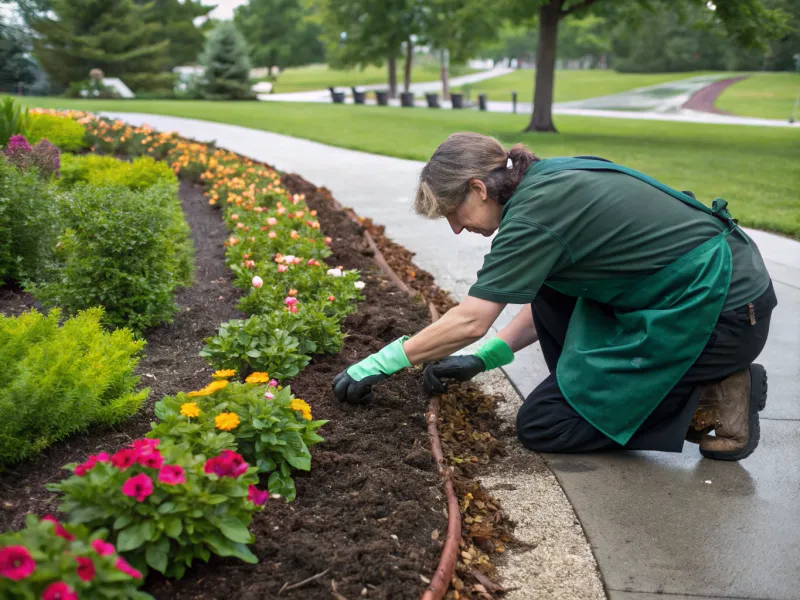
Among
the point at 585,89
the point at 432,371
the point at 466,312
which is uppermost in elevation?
the point at 466,312

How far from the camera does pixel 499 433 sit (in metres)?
3.48

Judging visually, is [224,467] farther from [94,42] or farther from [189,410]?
[94,42]

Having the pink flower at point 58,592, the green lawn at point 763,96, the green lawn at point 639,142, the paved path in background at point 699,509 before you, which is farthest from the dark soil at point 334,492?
the green lawn at point 763,96

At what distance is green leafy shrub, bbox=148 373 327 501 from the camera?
248 centimetres

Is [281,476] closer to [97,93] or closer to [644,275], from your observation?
[644,275]

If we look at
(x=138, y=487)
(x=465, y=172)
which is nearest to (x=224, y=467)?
(x=138, y=487)

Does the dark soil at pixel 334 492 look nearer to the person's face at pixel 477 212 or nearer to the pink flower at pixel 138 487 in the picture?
the pink flower at pixel 138 487

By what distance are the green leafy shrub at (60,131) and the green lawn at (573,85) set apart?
31694 mm

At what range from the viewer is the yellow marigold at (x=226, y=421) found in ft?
7.64

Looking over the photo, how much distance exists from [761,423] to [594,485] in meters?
1.03

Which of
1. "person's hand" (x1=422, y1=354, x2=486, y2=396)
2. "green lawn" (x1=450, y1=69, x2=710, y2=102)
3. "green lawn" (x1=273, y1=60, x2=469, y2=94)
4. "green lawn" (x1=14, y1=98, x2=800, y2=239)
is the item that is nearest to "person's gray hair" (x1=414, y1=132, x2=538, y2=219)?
"person's hand" (x1=422, y1=354, x2=486, y2=396)

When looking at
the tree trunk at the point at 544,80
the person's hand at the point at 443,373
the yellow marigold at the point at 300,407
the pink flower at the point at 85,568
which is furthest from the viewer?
the tree trunk at the point at 544,80

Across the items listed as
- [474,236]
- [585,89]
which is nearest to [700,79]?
[585,89]

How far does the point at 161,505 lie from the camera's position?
1.98 metres
